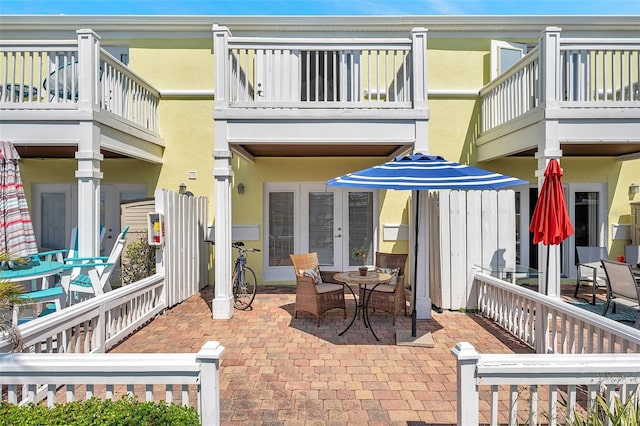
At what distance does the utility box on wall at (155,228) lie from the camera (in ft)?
19.2

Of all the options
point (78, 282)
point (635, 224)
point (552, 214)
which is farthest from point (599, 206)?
point (78, 282)

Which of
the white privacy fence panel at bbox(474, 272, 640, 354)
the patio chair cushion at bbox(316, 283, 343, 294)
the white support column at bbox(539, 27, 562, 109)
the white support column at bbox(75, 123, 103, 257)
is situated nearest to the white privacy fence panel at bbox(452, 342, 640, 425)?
the white privacy fence panel at bbox(474, 272, 640, 354)

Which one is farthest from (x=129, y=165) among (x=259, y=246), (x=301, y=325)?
(x=301, y=325)

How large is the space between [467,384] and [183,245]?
18.6 ft

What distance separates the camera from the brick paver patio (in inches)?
127

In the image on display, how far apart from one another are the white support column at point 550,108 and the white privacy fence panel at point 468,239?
928 mm

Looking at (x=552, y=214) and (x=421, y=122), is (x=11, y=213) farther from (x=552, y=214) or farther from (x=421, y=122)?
(x=552, y=214)

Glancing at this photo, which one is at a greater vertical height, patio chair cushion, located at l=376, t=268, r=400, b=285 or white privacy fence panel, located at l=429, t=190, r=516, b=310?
white privacy fence panel, located at l=429, t=190, r=516, b=310

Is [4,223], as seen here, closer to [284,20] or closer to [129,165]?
[129,165]

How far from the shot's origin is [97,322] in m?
4.42

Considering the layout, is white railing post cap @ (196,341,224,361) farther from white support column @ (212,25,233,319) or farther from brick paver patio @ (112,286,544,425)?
white support column @ (212,25,233,319)

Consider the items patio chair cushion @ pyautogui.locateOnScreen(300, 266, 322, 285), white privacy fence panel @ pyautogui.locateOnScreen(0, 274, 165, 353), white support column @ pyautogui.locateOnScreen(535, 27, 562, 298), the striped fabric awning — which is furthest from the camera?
patio chair cushion @ pyautogui.locateOnScreen(300, 266, 322, 285)

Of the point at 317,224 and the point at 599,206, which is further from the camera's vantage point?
the point at 317,224

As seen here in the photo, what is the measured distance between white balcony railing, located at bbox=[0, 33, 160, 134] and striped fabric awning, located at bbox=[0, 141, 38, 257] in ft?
4.64
